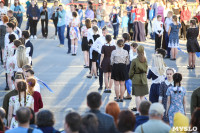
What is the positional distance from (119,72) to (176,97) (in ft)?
11.9

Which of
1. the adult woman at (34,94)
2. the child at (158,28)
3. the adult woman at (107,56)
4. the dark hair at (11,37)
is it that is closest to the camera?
the adult woman at (34,94)

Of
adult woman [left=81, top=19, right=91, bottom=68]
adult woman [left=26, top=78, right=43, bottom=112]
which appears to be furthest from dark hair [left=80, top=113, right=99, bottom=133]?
adult woman [left=81, top=19, right=91, bottom=68]

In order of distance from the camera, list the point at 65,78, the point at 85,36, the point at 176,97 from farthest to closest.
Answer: the point at 85,36, the point at 65,78, the point at 176,97

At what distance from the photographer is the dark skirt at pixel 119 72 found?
508 inches

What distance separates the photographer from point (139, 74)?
39.1 ft

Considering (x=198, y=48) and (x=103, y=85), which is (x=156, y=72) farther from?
(x=198, y=48)

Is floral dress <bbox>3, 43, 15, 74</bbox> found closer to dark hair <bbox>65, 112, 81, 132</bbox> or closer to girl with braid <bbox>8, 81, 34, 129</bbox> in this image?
girl with braid <bbox>8, 81, 34, 129</bbox>

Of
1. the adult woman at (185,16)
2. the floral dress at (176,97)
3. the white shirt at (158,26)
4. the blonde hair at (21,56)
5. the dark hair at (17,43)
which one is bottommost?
the floral dress at (176,97)

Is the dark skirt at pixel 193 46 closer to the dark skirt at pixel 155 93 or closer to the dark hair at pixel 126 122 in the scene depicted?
the dark skirt at pixel 155 93

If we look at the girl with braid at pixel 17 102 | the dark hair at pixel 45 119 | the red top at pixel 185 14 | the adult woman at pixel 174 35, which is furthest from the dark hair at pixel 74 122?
the red top at pixel 185 14

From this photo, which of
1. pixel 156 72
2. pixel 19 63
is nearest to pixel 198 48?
pixel 156 72

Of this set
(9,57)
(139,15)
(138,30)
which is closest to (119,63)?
(9,57)

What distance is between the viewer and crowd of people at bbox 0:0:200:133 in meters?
6.84

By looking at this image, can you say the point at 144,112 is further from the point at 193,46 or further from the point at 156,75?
the point at 193,46
